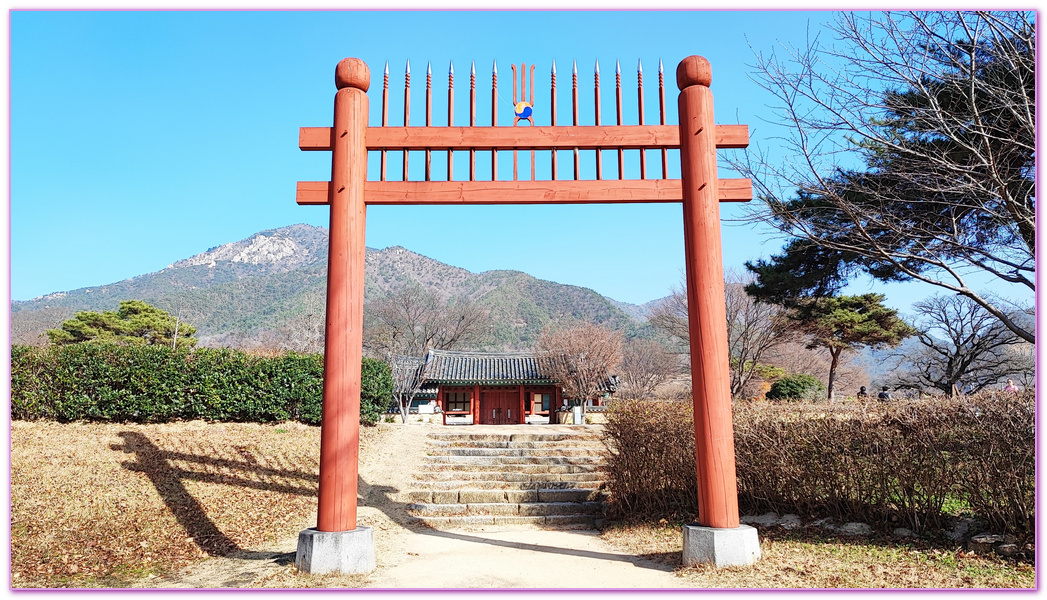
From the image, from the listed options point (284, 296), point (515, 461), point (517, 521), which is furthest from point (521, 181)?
point (284, 296)

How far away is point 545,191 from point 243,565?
14.7 ft

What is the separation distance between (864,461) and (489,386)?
1932 centimetres

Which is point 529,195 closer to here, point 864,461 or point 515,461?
point 864,461

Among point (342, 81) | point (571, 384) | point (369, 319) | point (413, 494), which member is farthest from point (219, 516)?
point (369, 319)

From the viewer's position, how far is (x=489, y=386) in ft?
80.7

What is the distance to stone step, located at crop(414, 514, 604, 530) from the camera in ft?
27.9

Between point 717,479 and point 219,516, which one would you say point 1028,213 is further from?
point 219,516

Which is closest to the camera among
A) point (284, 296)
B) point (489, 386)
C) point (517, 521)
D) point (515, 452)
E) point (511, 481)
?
point (517, 521)

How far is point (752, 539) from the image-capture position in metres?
5.20

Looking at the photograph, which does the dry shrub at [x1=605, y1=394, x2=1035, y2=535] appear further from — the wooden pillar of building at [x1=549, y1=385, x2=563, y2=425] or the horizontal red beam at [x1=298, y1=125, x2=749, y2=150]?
the wooden pillar of building at [x1=549, y1=385, x2=563, y2=425]

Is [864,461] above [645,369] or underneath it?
underneath

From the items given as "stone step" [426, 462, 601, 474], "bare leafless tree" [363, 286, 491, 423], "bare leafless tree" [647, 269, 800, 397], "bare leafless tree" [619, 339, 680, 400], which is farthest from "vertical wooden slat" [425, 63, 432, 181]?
"bare leafless tree" [363, 286, 491, 423]

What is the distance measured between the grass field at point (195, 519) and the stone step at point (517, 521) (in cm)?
105

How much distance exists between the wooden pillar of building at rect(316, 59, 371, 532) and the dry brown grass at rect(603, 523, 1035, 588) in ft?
9.53
